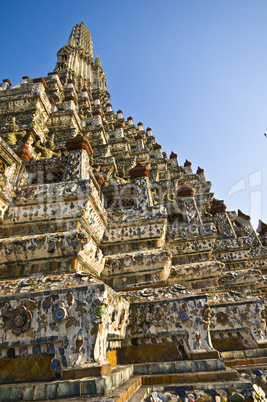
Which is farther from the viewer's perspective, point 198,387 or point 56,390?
point 198,387

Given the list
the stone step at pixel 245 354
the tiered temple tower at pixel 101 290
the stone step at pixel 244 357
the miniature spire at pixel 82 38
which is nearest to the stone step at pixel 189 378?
the tiered temple tower at pixel 101 290

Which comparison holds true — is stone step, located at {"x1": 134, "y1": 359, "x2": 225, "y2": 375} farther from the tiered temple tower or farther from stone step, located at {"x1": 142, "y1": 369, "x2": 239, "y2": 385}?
stone step, located at {"x1": 142, "y1": 369, "x2": 239, "y2": 385}

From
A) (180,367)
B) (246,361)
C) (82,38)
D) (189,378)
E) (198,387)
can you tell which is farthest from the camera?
(82,38)

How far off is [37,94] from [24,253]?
29.3 ft

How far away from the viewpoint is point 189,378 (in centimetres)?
268

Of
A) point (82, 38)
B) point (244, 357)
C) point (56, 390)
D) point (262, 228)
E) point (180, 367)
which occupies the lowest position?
point (244, 357)

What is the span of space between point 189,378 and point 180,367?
11.9 inches

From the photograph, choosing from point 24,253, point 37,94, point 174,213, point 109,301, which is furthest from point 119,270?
point 37,94

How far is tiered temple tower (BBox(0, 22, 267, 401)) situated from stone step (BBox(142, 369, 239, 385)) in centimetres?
1

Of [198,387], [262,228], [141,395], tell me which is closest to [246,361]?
[198,387]

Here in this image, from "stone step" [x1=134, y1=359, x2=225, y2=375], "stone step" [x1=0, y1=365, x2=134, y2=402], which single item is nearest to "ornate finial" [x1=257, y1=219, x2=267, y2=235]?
"stone step" [x1=134, y1=359, x2=225, y2=375]

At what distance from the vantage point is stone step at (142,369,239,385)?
2.66m

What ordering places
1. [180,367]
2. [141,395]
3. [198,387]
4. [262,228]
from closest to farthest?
[141,395] < [198,387] < [180,367] < [262,228]

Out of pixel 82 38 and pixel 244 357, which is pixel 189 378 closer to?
pixel 244 357
